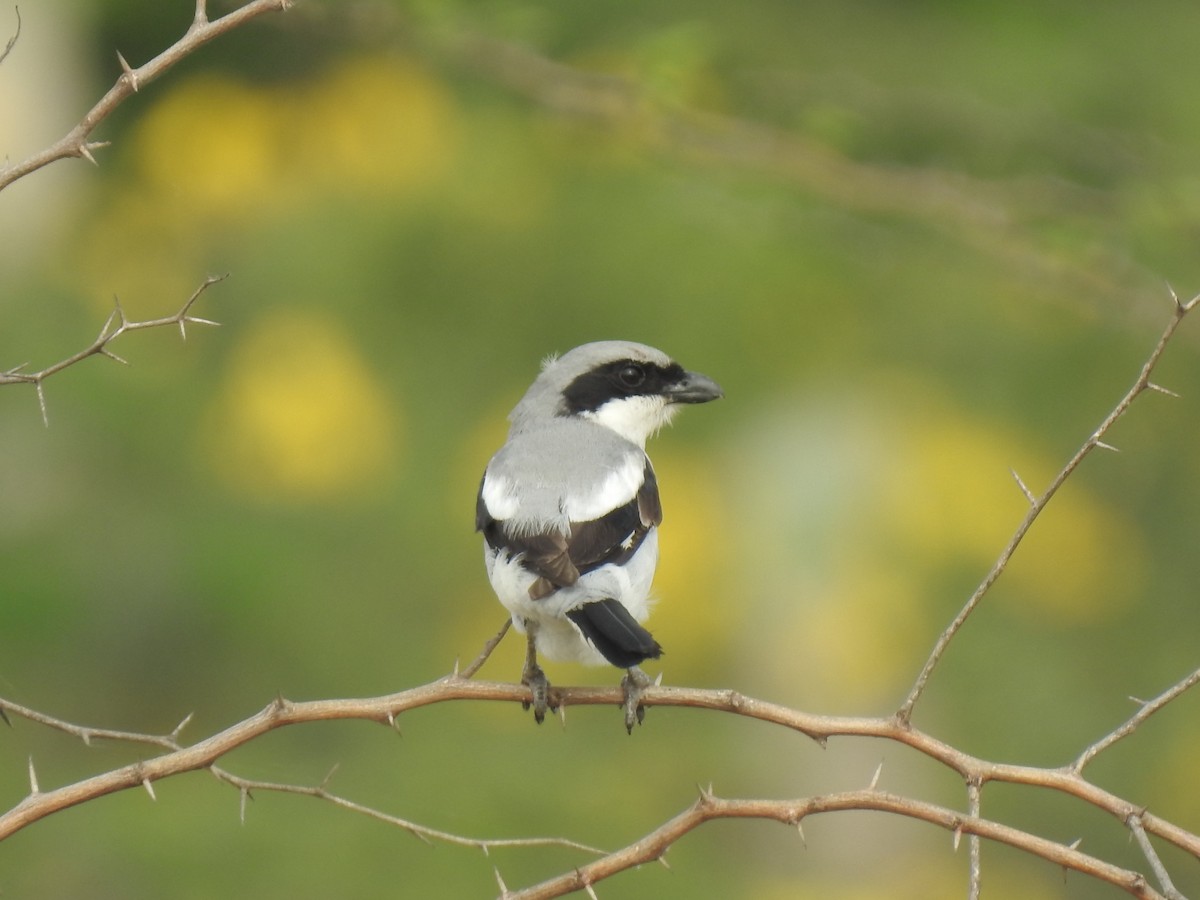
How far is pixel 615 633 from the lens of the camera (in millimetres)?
3182

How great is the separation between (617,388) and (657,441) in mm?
5553

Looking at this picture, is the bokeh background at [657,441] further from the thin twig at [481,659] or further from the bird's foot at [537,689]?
the thin twig at [481,659]

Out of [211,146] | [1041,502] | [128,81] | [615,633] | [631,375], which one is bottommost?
[211,146]

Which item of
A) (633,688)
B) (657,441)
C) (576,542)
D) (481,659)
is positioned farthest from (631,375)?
(657,441)

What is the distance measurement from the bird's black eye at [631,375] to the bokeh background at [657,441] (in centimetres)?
159

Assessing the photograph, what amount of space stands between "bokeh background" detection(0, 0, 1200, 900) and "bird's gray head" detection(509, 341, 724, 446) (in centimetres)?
158

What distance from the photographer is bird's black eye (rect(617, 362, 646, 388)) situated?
4266 mm

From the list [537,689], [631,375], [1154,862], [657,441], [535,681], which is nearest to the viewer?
[1154,862]

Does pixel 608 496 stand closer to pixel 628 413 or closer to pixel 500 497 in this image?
pixel 500 497

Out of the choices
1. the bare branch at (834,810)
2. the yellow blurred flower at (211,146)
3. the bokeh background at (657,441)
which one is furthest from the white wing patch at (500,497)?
the yellow blurred flower at (211,146)

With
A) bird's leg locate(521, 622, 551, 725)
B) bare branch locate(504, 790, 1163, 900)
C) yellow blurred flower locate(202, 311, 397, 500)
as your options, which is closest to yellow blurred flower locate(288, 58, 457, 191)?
yellow blurred flower locate(202, 311, 397, 500)

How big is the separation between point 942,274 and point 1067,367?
1.50 metres

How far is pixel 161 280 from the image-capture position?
999 cm

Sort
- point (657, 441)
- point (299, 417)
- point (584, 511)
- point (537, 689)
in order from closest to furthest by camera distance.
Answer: point (537, 689), point (584, 511), point (299, 417), point (657, 441)
